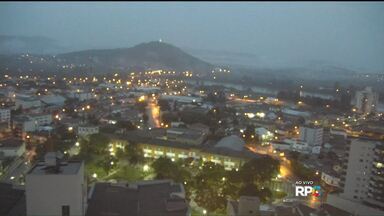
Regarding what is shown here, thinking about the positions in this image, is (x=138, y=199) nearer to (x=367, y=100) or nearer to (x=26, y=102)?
(x=367, y=100)

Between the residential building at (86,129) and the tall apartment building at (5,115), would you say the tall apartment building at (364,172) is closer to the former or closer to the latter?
the residential building at (86,129)

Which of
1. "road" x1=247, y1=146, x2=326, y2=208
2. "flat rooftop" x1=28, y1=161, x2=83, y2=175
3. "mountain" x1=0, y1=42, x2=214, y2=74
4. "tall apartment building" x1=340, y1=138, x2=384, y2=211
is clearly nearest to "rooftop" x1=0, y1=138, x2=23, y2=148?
"flat rooftop" x1=28, y1=161, x2=83, y2=175

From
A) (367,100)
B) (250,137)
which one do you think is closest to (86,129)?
(250,137)

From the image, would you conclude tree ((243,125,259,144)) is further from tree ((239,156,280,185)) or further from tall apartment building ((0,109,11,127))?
tall apartment building ((0,109,11,127))

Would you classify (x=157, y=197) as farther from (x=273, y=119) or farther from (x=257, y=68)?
(x=257, y=68)

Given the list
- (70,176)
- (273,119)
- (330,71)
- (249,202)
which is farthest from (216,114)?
(70,176)
